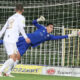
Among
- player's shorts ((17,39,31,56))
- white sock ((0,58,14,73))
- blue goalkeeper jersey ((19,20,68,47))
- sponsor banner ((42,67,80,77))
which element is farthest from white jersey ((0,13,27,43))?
sponsor banner ((42,67,80,77))

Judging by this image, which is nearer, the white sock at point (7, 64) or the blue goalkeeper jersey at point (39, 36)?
the white sock at point (7, 64)

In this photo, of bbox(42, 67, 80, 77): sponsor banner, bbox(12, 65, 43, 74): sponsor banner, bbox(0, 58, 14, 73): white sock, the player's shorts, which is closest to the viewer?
A: bbox(0, 58, 14, 73): white sock

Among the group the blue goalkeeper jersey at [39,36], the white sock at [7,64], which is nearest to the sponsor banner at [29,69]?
the blue goalkeeper jersey at [39,36]

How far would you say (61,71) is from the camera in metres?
11.4

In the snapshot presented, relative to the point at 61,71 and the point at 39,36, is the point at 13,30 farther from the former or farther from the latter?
the point at 61,71

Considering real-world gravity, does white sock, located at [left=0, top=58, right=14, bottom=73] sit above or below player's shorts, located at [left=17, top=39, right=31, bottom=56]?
below

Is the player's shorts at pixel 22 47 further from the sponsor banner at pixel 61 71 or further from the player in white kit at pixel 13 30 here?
the sponsor banner at pixel 61 71

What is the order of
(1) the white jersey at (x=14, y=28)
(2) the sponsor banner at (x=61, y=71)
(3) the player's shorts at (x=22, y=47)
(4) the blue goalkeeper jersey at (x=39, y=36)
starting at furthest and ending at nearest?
1. (2) the sponsor banner at (x=61, y=71)
2. (4) the blue goalkeeper jersey at (x=39, y=36)
3. (3) the player's shorts at (x=22, y=47)
4. (1) the white jersey at (x=14, y=28)

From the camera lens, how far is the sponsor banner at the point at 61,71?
36.9ft

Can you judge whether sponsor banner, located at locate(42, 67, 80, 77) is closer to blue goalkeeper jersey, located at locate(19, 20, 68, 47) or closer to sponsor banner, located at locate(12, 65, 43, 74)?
sponsor banner, located at locate(12, 65, 43, 74)

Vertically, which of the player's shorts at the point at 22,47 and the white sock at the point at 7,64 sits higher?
the player's shorts at the point at 22,47

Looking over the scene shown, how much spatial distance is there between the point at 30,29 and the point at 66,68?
1960 mm

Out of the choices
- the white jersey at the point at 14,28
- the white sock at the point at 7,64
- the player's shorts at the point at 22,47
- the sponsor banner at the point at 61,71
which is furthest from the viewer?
the sponsor banner at the point at 61,71

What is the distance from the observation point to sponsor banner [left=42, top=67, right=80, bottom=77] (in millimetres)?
11250
